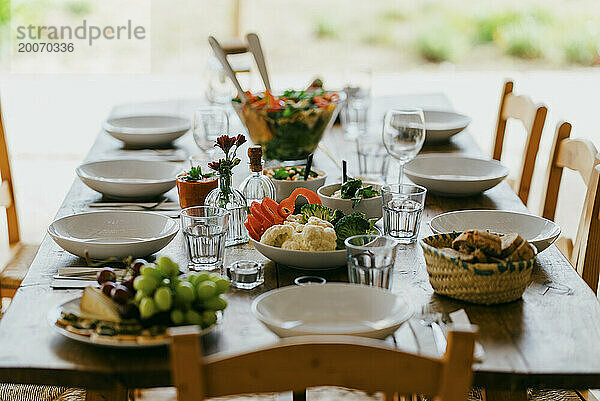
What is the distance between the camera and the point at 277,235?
1.46m

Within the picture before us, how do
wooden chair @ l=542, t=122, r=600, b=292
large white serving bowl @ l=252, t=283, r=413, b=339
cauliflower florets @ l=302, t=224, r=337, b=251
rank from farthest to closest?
wooden chair @ l=542, t=122, r=600, b=292 → cauliflower florets @ l=302, t=224, r=337, b=251 → large white serving bowl @ l=252, t=283, r=413, b=339

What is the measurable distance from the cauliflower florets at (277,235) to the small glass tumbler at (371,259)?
174 millimetres

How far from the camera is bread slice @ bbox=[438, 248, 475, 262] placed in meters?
1.31

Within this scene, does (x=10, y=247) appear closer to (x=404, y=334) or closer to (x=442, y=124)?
(x=442, y=124)

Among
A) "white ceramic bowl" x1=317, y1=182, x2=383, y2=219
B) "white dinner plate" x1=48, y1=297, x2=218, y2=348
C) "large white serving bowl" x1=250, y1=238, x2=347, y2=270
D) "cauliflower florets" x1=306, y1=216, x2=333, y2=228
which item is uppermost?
"cauliflower florets" x1=306, y1=216, x2=333, y2=228

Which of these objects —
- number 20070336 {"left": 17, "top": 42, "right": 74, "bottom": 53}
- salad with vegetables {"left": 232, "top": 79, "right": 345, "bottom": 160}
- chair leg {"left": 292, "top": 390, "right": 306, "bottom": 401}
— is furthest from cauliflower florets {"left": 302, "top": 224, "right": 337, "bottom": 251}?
number 20070336 {"left": 17, "top": 42, "right": 74, "bottom": 53}

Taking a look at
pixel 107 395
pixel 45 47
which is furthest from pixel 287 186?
pixel 45 47

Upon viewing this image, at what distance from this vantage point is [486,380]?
109cm

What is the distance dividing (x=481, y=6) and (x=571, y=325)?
787 cm

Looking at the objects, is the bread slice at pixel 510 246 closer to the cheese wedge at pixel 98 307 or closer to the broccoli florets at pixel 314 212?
the broccoli florets at pixel 314 212

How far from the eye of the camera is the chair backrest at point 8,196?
8.18ft

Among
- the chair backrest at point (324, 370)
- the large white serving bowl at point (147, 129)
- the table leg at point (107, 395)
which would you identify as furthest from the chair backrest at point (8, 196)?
the chair backrest at point (324, 370)

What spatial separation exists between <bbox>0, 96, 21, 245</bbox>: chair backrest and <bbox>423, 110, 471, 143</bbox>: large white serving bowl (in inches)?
54.6

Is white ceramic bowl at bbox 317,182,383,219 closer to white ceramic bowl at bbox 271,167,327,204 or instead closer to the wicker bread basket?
white ceramic bowl at bbox 271,167,327,204
